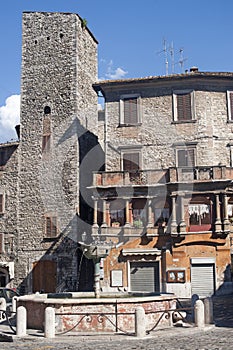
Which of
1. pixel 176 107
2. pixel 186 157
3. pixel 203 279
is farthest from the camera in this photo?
pixel 176 107

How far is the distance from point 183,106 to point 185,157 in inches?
124

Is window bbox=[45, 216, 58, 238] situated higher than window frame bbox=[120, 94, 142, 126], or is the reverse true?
window frame bbox=[120, 94, 142, 126]

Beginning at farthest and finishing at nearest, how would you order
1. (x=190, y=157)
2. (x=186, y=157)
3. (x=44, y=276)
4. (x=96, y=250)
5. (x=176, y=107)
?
(x=176, y=107) → (x=44, y=276) → (x=186, y=157) → (x=190, y=157) → (x=96, y=250)

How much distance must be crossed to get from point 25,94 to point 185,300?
54.0 ft

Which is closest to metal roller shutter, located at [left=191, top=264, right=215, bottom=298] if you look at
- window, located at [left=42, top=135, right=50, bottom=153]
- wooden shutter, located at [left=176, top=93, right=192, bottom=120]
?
wooden shutter, located at [left=176, top=93, right=192, bottom=120]

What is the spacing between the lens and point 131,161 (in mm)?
29672

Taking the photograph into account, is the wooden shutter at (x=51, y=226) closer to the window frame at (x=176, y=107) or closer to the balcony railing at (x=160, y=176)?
the balcony railing at (x=160, y=176)

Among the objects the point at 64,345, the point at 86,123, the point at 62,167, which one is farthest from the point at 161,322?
the point at 86,123

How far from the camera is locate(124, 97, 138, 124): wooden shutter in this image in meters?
30.1

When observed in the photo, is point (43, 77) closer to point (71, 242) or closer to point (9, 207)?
point (9, 207)

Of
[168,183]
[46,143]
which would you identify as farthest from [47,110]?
[168,183]

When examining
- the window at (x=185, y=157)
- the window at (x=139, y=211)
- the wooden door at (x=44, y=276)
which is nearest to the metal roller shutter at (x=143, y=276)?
the window at (x=139, y=211)

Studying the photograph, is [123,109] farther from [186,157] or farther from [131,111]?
[186,157]

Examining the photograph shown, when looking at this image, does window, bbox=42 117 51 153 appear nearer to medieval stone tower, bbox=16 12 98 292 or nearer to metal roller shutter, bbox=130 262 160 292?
medieval stone tower, bbox=16 12 98 292
